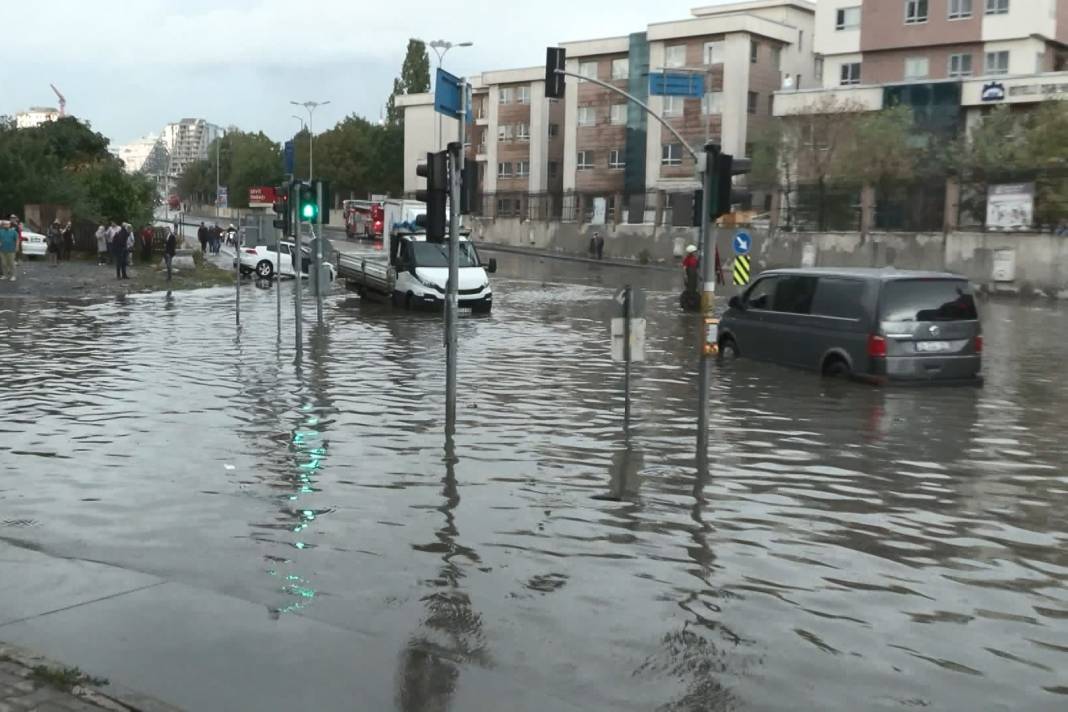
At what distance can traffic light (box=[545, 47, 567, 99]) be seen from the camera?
104ft

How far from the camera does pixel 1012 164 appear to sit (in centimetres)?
4781

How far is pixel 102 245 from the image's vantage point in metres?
46.0

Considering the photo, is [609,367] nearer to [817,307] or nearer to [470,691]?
[817,307]

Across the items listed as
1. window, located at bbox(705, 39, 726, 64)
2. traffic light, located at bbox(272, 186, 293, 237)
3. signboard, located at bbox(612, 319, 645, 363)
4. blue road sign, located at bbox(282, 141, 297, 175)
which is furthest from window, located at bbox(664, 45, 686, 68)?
signboard, located at bbox(612, 319, 645, 363)

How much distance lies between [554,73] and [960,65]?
36.4m

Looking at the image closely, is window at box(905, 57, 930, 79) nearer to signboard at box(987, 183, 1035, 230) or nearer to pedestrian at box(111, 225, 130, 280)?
signboard at box(987, 183, 1035, 230)

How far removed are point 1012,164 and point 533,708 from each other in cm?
4748

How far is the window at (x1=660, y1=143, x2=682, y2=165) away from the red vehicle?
60.6 ft

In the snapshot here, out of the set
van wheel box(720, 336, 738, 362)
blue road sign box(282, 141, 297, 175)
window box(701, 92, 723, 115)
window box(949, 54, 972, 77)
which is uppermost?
window box(949, 54, 972, 77)

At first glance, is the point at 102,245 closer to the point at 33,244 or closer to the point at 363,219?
the point at 33,244

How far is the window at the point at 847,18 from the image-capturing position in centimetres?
6462

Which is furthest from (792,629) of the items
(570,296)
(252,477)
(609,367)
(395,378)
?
(570,296)

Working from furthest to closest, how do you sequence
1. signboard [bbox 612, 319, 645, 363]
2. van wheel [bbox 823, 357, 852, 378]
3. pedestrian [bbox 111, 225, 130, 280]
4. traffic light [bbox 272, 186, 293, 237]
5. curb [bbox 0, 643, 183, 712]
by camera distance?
pedestrian [bbox 111, 225, 130, 280] → traffic light [bbox 272, 186, 293, 237] → van wheel [bbox 823, 357, 852, 378] → signboard [bbox 612, 319, 645, 363] → curb [bbox 0, 643, 183, 712]

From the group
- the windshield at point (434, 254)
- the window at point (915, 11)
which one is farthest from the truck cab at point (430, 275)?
the window at point (915, 11)
